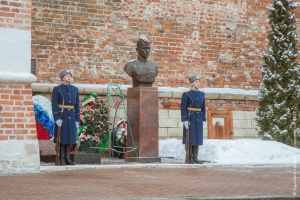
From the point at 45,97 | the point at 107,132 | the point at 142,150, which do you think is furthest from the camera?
the point at 45,97

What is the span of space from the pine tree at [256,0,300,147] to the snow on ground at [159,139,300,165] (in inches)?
71.8

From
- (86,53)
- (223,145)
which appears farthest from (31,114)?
(86,53)

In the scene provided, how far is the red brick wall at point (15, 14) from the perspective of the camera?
9.25 m

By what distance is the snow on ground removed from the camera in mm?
12492

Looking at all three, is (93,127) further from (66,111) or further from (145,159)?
(66,111)

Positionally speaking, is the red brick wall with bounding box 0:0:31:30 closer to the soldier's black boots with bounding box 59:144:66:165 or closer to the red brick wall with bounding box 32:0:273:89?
the soldier's black boots with bounding box 59:144:66:165

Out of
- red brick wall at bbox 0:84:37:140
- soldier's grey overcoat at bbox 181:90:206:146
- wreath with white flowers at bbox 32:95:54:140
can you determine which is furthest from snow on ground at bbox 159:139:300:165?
red brick wall at bbox 0:84:37:140

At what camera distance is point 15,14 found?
30.6 feet

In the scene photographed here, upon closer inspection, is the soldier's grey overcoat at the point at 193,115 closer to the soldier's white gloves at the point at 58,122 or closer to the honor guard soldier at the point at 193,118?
the honor guard soldier at the point at 193,118

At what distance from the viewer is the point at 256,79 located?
1759 centimetres

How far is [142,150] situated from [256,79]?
6.41m

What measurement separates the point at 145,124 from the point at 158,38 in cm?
458

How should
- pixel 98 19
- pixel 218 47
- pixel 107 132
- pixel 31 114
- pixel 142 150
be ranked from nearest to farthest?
pixel 31 114, pixel 142 150, pixel 107 132, pixel 98 19, pixel 218 47

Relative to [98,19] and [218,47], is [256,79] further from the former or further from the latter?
[98,19]
